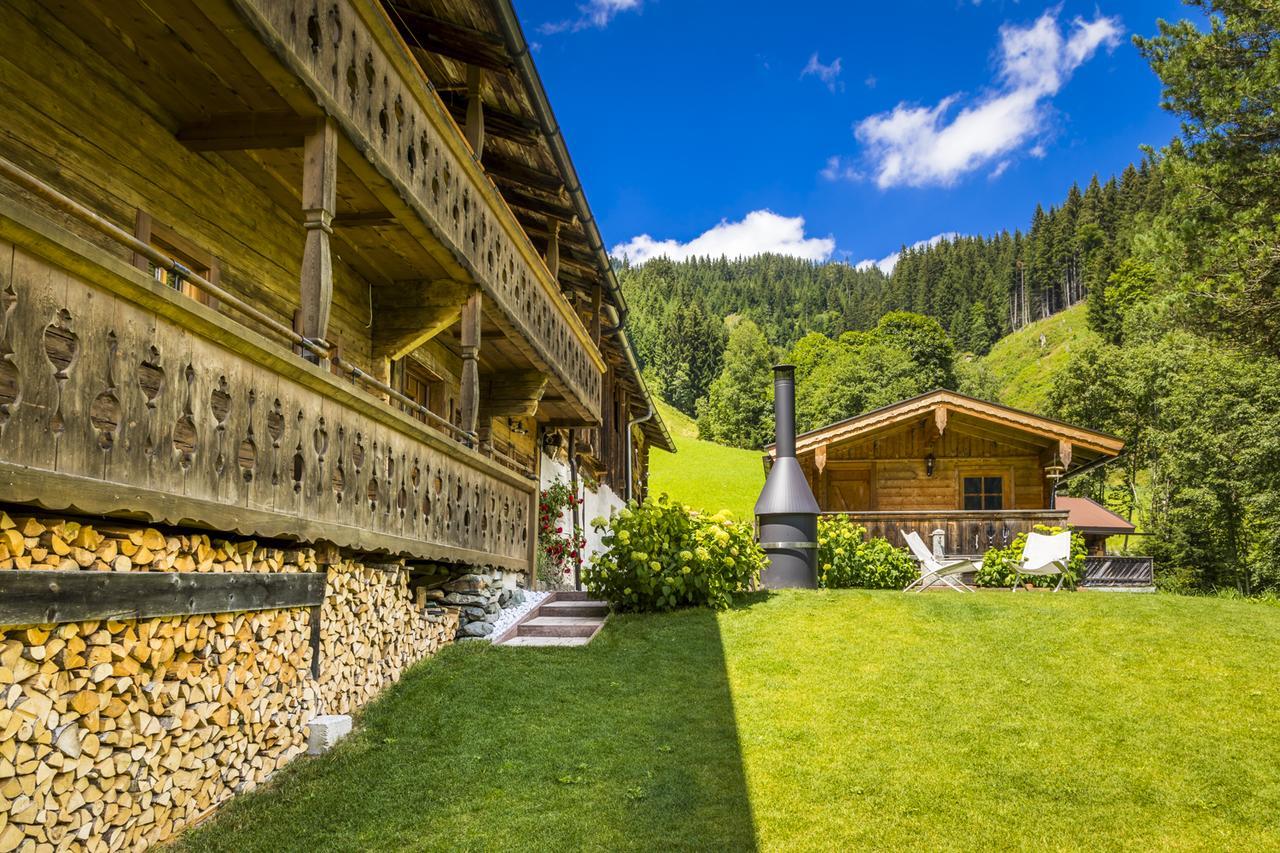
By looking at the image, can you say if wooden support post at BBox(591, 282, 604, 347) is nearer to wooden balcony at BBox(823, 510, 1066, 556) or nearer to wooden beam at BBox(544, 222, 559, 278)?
wooden beam at BBox(544, 222, 559, 278)

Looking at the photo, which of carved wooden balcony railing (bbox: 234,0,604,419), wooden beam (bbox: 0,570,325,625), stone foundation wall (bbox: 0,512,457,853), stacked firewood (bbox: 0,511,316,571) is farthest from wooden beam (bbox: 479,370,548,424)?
stacked firewood (bbox: 0,511,316,571)

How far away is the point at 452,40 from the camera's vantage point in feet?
29.1

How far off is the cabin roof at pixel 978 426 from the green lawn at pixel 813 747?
810cm

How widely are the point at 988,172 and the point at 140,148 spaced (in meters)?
121

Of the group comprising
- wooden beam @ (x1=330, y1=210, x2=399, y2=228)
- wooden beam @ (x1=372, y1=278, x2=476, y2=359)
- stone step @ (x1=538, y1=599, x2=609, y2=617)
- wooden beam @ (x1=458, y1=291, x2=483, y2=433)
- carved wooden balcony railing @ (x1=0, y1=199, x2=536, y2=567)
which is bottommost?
stone step @ (x1=538, y1=599, x2=609, y2=617)

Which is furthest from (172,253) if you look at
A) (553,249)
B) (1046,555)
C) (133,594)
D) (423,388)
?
(1046,555)

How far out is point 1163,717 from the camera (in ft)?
24.1

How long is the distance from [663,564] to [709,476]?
138 ft

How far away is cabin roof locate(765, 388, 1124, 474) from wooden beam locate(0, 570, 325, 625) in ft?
44.8

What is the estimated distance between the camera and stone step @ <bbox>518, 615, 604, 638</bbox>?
34.2 ft

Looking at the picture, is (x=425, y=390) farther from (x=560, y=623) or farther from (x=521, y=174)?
(x=560, y=623)

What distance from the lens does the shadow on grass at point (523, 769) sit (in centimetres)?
500

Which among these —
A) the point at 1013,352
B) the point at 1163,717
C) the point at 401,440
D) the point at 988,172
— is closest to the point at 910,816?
the point at 1163,717

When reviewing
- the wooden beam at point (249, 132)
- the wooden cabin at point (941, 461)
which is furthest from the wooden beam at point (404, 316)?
the wooden cabin at point (941, 461)
